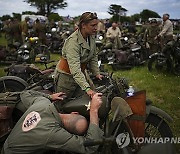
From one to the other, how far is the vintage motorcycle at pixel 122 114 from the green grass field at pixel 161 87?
2.69 feet

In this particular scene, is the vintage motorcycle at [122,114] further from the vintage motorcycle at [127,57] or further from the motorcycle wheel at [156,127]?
the vintage motorcycle at [127,57]

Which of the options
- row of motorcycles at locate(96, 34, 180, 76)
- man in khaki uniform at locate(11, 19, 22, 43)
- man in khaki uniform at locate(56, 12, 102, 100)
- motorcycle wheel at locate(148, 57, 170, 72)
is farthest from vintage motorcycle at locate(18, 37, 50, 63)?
man in khaki uniform at locate(56, 12, 102, 100)

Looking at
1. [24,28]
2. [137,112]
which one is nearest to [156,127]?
[137,112]

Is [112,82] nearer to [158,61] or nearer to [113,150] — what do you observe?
[113,150]

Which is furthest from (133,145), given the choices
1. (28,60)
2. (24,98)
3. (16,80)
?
(28,60)

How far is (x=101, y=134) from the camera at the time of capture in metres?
2.38

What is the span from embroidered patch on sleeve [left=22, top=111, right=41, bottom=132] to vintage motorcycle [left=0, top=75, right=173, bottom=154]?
0.65 meters

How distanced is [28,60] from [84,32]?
7.31m

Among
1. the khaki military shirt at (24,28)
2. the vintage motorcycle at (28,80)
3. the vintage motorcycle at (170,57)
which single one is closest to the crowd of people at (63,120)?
the vintage motorcycle at (28,80)

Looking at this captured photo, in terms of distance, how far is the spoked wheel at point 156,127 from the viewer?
323 cm

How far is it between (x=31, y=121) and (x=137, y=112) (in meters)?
1.21

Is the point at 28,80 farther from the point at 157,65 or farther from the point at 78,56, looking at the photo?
the point at 157,65

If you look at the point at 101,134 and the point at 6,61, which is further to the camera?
the point at 6,61

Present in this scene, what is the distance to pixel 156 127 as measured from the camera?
129 inches
